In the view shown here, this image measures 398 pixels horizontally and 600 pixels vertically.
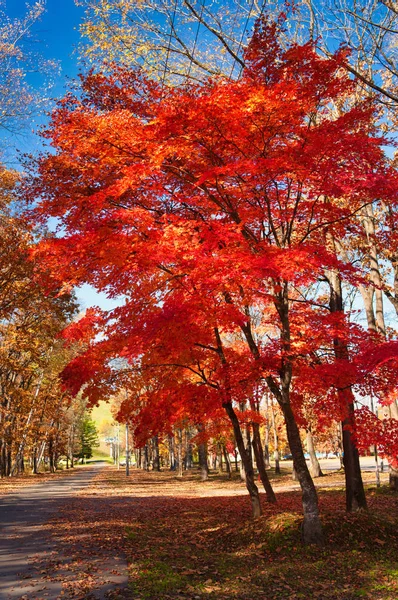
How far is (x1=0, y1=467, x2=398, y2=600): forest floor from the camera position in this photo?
21.5 feet

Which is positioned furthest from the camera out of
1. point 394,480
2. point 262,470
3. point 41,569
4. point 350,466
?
point 394,480

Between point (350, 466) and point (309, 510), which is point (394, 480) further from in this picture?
point (309, 510)

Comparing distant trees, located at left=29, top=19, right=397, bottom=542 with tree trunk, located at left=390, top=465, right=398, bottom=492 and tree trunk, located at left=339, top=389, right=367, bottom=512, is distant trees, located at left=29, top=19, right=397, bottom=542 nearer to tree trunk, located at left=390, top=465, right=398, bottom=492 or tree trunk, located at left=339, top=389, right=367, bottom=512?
tree trunk, located at left=339, top=389, right=367, bottom=512

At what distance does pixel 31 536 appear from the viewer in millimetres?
9906

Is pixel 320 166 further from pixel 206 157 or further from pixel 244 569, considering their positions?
pixel 244 569

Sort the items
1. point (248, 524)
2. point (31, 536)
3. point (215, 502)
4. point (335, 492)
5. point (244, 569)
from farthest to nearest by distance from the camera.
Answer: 1. point (335, 492)
2. point (215, 502)
3. point (248, 524)
4. point (31, 536)
5. point (244, 569)

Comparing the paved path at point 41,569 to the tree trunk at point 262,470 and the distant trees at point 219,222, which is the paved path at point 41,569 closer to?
the distant trees at point 219,222

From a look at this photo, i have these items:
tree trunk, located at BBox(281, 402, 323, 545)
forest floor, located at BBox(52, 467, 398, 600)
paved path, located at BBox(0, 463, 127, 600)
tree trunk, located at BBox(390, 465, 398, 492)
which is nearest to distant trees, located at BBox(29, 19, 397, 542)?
tree trunk, located at BBox(281, 402, 323, 545)

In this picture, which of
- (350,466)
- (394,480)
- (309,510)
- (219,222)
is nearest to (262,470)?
(350,466)

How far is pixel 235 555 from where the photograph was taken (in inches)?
347

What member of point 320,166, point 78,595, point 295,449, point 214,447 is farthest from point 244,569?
point 214,447

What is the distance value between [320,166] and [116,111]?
15.1 ft

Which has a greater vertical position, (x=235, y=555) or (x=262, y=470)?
(x=262, y=470)

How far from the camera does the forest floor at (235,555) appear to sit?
654cm
